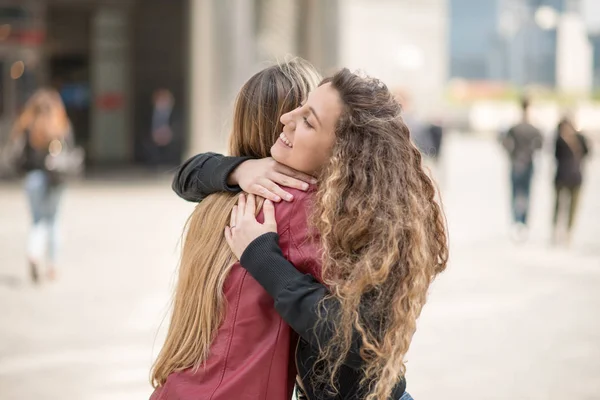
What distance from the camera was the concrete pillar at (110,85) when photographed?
27.2 m

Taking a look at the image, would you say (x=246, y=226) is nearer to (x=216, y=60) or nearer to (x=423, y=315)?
(x=423, y=315)

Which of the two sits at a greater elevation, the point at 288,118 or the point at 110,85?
the point at 288,118

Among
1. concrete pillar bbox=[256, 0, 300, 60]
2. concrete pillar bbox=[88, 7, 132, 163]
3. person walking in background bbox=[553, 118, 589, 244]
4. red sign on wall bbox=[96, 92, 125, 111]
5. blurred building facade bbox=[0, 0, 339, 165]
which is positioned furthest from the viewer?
red sign on wall bbox=[96, 92, 125, 111]

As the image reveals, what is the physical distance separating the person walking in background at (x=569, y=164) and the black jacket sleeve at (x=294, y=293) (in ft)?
34.0

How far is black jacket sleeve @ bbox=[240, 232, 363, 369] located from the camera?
6.57ft

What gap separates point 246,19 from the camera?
62.3ft

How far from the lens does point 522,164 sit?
12.7 meters

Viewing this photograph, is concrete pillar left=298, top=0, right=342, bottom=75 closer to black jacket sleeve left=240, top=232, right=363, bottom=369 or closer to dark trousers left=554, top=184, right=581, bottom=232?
dark trousers left=554, top=184, right=581, bottom=232

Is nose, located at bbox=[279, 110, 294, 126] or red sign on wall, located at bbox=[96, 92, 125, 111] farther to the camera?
red sign on wall, located at bbox=[96, 92, 125, 111]

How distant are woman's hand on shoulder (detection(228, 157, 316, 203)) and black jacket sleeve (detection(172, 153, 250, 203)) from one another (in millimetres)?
43

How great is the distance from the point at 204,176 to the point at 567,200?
10599 mm

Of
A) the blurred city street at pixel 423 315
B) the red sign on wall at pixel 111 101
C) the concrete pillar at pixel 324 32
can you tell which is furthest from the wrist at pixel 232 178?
the red sign on wall at pixel 111 101

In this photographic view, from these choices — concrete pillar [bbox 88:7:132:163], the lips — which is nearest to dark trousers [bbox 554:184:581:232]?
the lips

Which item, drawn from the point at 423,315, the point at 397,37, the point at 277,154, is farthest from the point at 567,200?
the point at 397,37
